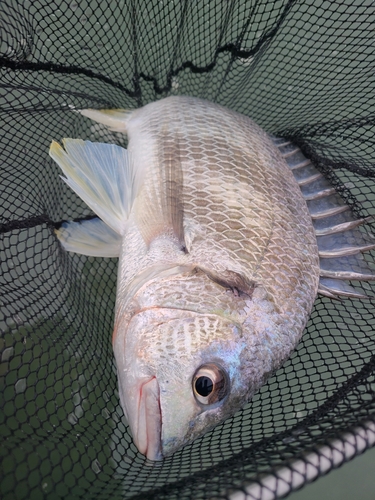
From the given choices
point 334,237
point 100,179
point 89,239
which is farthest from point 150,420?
point 334,237

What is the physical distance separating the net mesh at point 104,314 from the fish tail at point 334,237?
0.32 feet

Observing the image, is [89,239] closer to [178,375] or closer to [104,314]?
[104,314]

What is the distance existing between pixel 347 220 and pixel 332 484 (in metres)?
1.45

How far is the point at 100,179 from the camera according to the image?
89.6 inches

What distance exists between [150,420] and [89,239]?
3.64 ft

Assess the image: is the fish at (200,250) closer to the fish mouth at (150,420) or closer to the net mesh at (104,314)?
the fish mouth at (150,420)

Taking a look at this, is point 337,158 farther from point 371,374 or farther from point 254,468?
point 254,468

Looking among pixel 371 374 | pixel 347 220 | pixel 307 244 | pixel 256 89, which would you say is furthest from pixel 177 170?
pixel 256 89

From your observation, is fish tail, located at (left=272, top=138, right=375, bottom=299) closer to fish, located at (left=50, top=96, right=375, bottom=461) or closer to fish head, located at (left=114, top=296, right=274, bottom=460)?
fish, located at (left=50, top=96, right=375, bottom=461)

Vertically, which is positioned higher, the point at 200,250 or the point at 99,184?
the point at 200,250

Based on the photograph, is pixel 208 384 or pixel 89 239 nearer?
pixel 208 384

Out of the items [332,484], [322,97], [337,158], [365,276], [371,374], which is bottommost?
[332,484]

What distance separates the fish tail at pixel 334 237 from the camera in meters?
2.23

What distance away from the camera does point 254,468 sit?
138 cm
